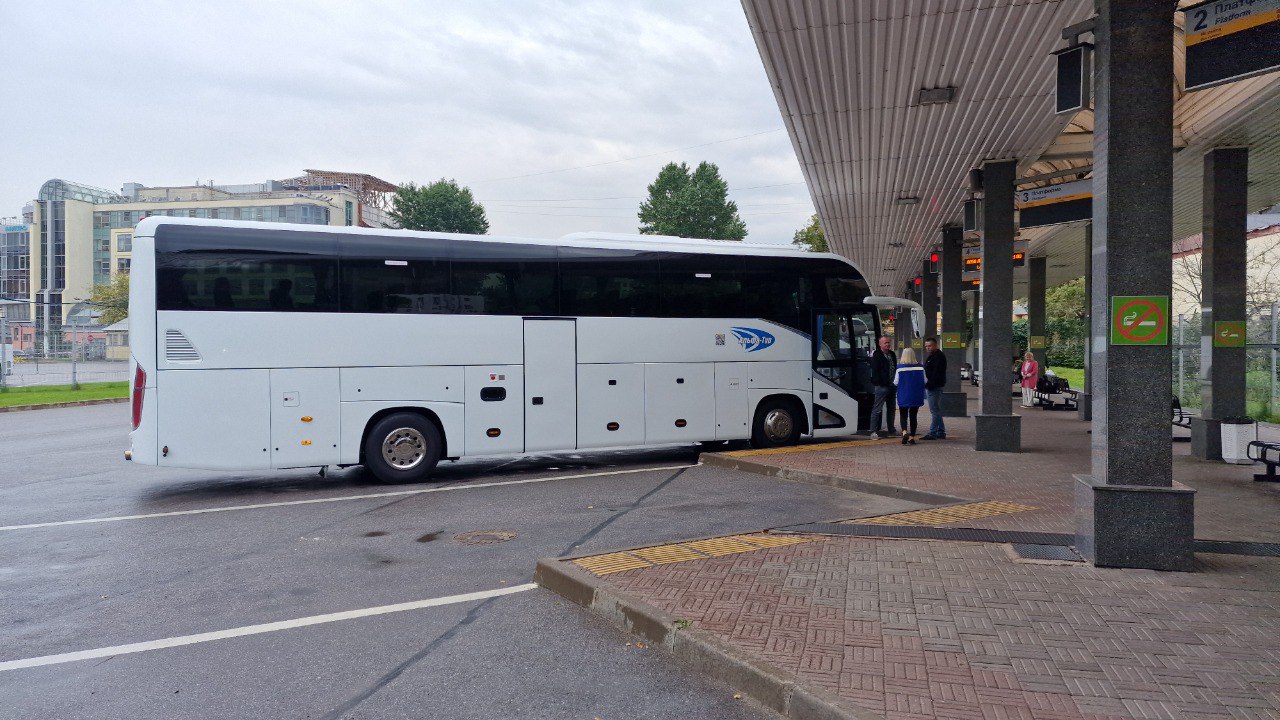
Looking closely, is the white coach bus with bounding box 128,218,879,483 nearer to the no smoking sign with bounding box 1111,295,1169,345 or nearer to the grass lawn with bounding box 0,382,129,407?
the no smoking sign with bounding box 1111,295,1169,345

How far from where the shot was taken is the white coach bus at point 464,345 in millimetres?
10766

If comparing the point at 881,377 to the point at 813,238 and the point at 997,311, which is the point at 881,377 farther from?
the point at 813,238

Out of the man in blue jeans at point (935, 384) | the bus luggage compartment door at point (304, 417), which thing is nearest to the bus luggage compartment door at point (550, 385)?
the bus luggage compartment door at point (304, 417)

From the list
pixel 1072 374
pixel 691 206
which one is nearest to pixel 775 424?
pixel 1072 374

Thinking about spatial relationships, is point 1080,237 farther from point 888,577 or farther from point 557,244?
point 888,577

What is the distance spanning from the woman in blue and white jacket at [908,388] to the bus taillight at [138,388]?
11538 millimetres

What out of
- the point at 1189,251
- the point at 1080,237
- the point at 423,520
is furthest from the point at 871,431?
the point at 1189,251

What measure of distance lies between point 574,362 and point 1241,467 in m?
9.73

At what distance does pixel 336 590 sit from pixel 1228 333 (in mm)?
13483

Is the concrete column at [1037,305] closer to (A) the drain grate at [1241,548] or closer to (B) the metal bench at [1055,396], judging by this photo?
(B) the metal bench at [1055,396]

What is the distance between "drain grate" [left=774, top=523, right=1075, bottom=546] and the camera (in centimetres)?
749

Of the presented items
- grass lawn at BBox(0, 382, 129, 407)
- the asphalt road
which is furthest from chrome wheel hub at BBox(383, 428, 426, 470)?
grass lawn at BBox(0, 382, 129, 407)

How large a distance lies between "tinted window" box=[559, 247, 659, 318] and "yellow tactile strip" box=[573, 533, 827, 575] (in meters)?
6.21

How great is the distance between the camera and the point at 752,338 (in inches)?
577
